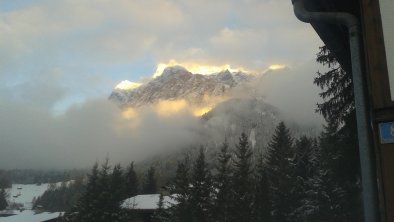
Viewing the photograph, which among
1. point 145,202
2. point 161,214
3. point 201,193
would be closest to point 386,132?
point 201,193

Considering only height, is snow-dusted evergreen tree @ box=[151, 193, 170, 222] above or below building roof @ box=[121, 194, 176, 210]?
below

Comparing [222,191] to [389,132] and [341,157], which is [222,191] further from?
[389,132]

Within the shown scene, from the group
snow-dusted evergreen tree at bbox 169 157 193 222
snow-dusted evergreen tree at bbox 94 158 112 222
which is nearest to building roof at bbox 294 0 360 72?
snow-dusted evergreen tree at bbox 169 157 193 222

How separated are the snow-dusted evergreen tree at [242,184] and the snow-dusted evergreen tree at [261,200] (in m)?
1.69

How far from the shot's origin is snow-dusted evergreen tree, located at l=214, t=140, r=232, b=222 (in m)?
45.2

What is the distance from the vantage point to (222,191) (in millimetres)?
46062

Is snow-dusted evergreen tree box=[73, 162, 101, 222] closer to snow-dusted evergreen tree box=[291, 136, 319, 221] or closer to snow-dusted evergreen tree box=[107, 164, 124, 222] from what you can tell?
snow-dusted evergreen tree box=[107, 164, 124, 222]

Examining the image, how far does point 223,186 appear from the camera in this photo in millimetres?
46250

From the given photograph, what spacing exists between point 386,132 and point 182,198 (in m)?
44.6

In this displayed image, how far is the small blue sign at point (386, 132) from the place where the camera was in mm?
3430

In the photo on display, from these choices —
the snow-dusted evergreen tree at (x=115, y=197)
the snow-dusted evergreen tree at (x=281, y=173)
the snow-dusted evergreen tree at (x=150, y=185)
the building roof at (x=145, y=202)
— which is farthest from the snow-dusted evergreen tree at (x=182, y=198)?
the snow-dusted evergreen tree at (x=150, y=185)

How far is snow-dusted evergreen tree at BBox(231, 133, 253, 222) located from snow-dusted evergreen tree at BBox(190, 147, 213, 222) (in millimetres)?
2477

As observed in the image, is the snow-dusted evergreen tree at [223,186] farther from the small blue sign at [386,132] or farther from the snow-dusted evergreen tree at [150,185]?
the small blue sign at [386,132]

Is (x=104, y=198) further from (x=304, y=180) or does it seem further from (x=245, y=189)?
(x=304, y=180)
